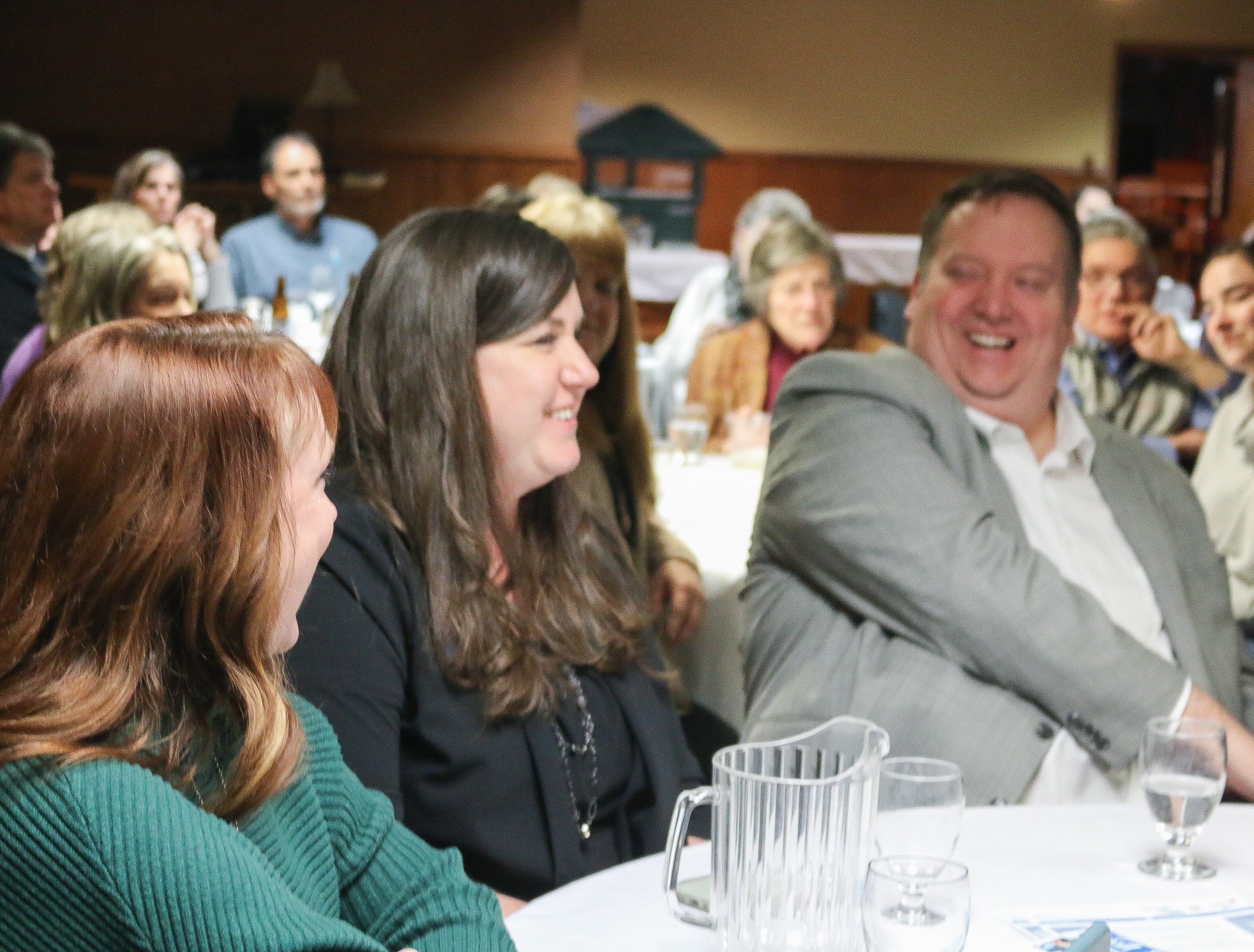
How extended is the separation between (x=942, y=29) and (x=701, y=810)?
10.0 m

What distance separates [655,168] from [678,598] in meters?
6.64

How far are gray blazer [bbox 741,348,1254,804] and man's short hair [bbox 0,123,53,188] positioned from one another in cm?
438

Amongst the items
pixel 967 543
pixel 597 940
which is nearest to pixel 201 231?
pixel 967 543

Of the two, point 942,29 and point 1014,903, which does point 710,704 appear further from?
point 942,29

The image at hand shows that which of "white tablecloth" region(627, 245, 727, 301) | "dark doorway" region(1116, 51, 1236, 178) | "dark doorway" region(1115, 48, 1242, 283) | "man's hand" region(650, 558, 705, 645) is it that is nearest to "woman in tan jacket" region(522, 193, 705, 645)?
"man's hand" region(650, 558, 705, 645)

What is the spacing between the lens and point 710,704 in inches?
102

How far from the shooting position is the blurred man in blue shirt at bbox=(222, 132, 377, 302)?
6.63m

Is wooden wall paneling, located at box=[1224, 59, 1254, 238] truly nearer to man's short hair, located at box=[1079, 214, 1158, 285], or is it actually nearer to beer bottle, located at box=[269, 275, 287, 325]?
man's short hair, located at box=[1079, 214, 1158, 285]

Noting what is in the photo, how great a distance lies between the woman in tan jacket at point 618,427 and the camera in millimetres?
2494

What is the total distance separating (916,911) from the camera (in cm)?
93

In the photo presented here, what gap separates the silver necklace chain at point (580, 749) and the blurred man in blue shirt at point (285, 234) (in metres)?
5.18

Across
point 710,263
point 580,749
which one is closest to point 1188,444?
point 580,749

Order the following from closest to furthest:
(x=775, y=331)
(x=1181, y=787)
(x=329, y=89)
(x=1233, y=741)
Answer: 1. (x=1181, y=787)
2. (x=1233, y=741)
3. (x=775, y=331)
4. (x=329, y=89)

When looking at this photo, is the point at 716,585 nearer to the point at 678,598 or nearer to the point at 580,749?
the point at 678,598
